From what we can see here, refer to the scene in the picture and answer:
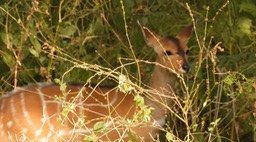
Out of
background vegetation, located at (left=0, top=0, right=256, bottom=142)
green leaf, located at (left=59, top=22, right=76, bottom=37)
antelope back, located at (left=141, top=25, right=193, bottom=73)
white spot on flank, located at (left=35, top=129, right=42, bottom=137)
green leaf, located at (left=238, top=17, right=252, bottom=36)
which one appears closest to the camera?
white spot on flank, located at (left=35, top=129, right=42, bottom=137)

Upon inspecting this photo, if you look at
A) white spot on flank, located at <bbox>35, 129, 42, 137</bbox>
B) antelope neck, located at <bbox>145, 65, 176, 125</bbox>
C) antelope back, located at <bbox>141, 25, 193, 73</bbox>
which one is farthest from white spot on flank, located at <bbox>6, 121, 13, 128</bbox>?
antelope back, located at <bbox>141, 25, 193, 73</bbox>

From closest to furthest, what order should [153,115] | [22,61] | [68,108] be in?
[68,108], [153,115], [22,61]

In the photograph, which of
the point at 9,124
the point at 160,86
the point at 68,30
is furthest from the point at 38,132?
the point at 68,30

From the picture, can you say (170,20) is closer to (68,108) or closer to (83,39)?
(83,39)

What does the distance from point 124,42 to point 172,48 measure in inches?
39.3

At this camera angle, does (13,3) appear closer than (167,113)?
No

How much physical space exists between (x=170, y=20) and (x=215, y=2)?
0.33 metres

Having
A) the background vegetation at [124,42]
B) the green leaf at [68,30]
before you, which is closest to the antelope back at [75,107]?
the background vegetation at [124,42]

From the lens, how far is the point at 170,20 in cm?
650

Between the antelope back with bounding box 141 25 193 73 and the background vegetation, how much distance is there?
0.38ft

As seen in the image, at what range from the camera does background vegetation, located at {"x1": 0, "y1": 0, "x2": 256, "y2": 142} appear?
6012mm

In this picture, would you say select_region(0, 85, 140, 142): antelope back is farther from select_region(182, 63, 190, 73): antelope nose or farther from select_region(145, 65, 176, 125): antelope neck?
select_region(182, 63, 190, 73): antelope nose

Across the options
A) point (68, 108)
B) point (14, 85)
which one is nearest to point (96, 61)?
point (14, 85)

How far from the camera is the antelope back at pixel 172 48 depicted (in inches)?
223
